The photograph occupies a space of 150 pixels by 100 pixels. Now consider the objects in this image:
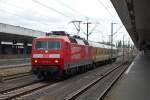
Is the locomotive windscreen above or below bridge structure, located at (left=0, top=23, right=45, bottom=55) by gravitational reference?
below

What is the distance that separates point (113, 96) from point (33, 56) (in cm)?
864

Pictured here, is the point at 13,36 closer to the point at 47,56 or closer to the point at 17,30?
the point at 17,30

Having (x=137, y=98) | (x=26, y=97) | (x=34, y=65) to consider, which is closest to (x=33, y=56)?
(x=34, y=65)

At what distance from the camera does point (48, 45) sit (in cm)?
2405

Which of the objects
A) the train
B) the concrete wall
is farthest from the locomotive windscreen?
the concrete wall

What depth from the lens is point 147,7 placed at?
30.1 m

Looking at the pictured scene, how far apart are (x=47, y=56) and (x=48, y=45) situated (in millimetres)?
866

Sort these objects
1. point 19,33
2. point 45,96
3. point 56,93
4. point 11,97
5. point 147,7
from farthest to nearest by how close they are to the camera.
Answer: point 19,33 → point 147,7 → point 56,93 → point 45,96 → point 11,97

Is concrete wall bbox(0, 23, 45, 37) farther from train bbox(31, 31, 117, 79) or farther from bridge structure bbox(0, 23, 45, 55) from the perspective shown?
train bbox(31, 31, 117, 79)

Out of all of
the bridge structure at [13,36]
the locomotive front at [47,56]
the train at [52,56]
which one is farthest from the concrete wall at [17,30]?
the locomotive front at [47,56]

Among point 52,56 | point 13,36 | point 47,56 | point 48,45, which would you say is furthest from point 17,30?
point 52,56

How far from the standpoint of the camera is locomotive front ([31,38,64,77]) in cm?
2319

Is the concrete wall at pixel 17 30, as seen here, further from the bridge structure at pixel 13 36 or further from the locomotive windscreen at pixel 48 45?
the locomotive windscreen at pixel 48 45

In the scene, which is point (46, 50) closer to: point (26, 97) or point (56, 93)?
point (56, 93)
